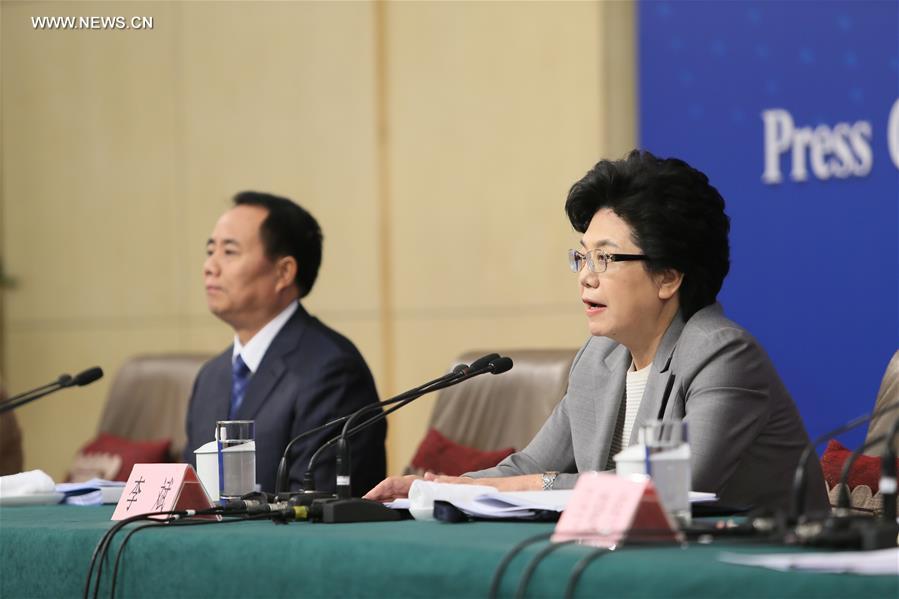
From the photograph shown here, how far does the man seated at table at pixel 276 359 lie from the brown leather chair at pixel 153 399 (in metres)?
0.54

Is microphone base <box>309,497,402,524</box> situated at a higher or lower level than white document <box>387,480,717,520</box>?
lower

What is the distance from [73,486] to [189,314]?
121 inches

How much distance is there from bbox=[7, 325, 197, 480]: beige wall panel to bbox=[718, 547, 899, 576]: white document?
495 cm

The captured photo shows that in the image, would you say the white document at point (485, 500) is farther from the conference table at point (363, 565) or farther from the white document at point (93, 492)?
the white document at point (93, 492)

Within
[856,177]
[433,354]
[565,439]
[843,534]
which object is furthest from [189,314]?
[843,534]

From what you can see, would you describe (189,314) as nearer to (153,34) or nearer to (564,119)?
(153,34)

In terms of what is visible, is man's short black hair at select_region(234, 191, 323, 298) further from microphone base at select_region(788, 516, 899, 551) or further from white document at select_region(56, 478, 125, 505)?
microphone base at select_region(788, 516, 899, 551)

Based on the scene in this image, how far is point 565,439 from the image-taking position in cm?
290

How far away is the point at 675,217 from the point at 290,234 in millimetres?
1604

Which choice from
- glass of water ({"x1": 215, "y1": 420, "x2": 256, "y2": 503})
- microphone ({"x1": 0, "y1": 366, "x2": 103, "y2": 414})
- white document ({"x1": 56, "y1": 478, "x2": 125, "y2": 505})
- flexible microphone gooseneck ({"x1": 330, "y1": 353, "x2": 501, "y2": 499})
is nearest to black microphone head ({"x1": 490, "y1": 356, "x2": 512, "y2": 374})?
flexible microphone gooseneck ({"x1": 330, "y1": 353, "x2": 501, "y2": 499})

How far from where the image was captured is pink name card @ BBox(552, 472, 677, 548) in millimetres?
1580

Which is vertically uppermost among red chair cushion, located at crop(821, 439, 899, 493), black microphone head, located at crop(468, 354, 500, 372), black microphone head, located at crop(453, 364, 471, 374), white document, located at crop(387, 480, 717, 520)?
black microphone head, located at crop(468, 354, 500, 372)

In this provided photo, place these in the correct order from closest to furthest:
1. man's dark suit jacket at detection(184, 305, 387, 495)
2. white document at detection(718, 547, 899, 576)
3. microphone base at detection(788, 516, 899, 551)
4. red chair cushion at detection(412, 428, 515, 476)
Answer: white document at detection(718, 547, 899, 576) → microphone base at detection(788, 516, 899, 551) → man's dark suit jacket at detection(184, 305, 387, 495) → red chair cushion at detection(412, 428, 515, 476)

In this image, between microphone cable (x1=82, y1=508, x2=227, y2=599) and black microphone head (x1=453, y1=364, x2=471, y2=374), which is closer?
microphone cable (x1=82, y1=508, x2=227, y2=599)
